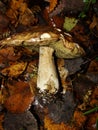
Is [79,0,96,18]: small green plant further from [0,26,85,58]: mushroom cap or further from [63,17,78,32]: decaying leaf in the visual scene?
[0,26,85,58]: mushroom cap

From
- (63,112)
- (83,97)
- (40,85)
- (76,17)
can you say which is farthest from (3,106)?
(76,17)

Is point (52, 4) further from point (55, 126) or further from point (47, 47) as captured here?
point (55, 126)

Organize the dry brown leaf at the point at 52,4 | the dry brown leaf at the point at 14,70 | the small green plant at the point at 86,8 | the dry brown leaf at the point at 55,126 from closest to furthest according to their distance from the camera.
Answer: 1. the dry brown leaf at the point at 55,126
2. the dry brown leaf at the point at 14,70
3. the small green plant at the point at 86,8
4. the dry brown leaf at the point at 52,4

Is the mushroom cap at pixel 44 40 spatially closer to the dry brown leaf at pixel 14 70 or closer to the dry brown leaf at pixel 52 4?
the dry brown leaf at pixel 14 70

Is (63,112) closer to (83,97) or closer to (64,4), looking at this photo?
(83,97)

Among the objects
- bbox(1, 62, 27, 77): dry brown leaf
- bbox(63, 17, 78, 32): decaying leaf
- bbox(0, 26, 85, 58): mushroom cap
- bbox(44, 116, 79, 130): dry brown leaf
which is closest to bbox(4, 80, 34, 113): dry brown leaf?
bbox(1, 62, 27, 77): dry brown leaf

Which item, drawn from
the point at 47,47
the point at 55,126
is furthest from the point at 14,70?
the point at 55,126

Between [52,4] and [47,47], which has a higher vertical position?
[52,4]

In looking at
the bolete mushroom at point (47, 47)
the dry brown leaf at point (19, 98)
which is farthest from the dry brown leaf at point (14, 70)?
the bolete mushroom at point (47, 47)
